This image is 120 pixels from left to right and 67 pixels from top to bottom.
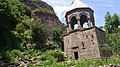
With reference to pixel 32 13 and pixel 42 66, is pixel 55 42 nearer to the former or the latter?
pixel 32 13

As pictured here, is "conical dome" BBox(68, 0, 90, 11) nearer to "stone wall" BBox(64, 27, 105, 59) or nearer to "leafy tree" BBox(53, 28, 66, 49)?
"stone wall" BBox(64, 27, 105, 59)

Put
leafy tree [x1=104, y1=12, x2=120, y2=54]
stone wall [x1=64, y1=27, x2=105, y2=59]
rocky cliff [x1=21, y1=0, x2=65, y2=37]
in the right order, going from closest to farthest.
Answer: leafy tree [x1=104, y1=12, x2=120, y2=54]
stone wall [x1=64, y1=27, x2=105, y2=59]
rocky cliff [x1=21, y1=0, x2=65, y2=37]

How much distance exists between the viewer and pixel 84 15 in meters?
34.5

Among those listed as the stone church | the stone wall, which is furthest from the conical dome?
the stone wall

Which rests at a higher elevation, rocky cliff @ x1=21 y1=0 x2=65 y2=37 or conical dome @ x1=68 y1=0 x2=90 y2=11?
rocky cliff @ x1=21 y1=0 x2=65 y2=37

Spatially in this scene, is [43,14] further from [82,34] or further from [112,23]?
[112,23]

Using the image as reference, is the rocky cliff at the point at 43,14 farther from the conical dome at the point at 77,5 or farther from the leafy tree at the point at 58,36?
the conical dome at the point at 77,5

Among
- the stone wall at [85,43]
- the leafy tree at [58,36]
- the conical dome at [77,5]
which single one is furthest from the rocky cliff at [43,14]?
the conical dome at [77,5]

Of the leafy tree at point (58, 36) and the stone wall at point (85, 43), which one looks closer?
the stone wall at point (85, 43)

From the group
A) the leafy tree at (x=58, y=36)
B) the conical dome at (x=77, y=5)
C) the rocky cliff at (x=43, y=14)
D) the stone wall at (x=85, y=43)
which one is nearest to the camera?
the stone wall at (x=85, y=43)

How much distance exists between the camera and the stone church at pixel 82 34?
3344 centimetres

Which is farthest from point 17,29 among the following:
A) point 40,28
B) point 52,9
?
point 52,9

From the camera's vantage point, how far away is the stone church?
33438 mm

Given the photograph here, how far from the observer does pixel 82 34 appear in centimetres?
3431
